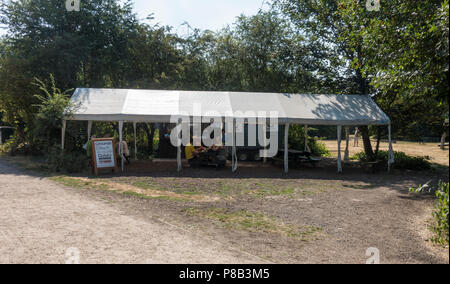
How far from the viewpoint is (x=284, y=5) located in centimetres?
1844

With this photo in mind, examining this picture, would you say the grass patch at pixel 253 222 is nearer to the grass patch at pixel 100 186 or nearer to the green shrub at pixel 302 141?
the grass patch at pixel 100 186

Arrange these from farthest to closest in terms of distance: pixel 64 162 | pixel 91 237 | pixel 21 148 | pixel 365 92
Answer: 1. pixel 21 148
2. pixel 365 92
3. pixel 64 162
4. pixel 91 237

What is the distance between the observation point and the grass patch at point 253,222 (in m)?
5.82

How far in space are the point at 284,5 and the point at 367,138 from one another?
8.84 meters

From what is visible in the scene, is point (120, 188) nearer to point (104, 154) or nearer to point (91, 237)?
point (104, 154)

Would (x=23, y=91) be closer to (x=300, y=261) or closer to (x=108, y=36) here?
(x=108, y=36)

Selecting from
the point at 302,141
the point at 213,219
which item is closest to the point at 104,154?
the point at 213,219

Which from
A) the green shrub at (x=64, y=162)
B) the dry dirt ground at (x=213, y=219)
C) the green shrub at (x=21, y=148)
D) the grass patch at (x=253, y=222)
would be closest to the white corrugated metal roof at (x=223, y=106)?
the green shrub at (x=64, y=162)

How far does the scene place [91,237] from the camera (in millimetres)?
5172

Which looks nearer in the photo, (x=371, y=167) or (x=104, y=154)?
(x=104, y=154)

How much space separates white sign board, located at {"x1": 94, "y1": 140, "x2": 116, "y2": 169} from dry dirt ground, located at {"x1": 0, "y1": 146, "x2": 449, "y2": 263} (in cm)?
105

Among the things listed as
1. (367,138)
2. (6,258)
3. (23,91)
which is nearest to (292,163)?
(367,138)

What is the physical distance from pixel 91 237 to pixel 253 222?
3.00 m
